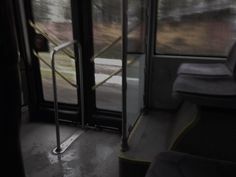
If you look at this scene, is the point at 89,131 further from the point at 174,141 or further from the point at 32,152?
the point at 174,141

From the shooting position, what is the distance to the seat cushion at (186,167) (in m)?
1.31

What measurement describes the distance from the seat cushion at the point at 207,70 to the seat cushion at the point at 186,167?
74 centimetres

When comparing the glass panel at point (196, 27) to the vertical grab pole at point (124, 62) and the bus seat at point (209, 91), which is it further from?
the vertical grab pole at point (124, 62)

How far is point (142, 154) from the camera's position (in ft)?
6.04

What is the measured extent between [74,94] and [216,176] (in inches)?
75.7

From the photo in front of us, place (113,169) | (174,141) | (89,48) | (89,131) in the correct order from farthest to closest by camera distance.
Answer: (89,131) < (89,48) < (113,169) < (174,141)

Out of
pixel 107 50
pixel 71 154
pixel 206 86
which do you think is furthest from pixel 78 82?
pixel 206 86

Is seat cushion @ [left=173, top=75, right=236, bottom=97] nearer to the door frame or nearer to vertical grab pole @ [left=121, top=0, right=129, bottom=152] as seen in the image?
vertical grab pole @ [left=121, top=0, right=129, bottom=152]

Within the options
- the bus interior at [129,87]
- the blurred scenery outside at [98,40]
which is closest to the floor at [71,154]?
the bus interior at [129,87]

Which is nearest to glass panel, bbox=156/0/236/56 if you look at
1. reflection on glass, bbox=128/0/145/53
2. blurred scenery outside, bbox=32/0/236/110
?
blurred scenery outside, bbox=32/0/236/110

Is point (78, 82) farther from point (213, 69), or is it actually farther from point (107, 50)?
point (213, 69)

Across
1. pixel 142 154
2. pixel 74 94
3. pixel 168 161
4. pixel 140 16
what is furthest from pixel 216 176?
pixel 74 94

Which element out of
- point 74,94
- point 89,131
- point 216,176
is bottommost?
point 89,131

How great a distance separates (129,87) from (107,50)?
0.70 meters
